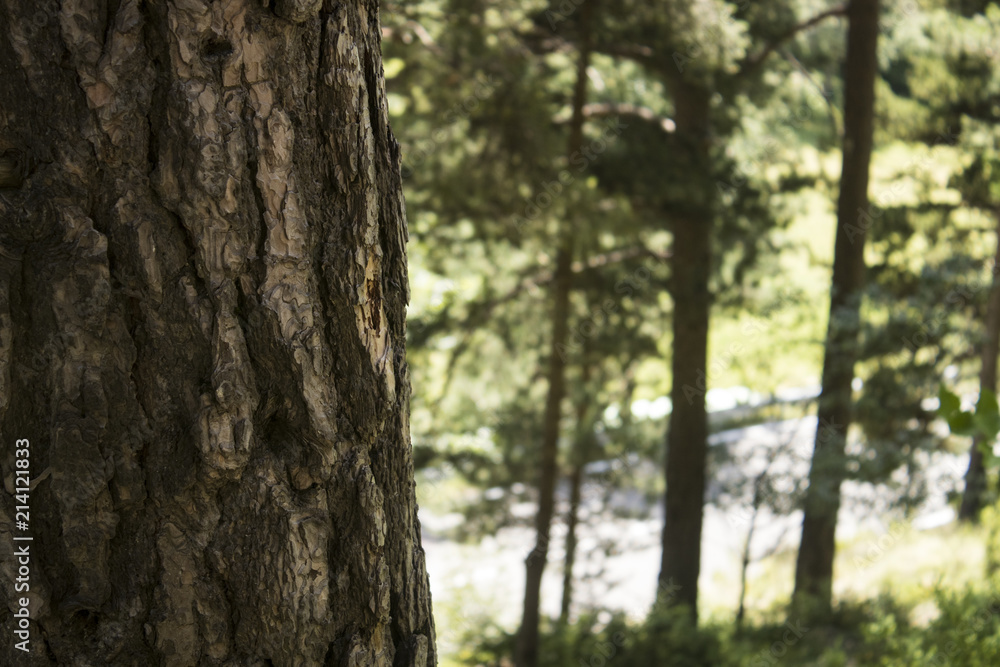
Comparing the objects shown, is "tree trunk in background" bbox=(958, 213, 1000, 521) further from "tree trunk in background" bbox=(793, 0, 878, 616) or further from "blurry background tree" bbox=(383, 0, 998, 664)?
"tree trunk in background" bbox=(793, 0, 878, 616)

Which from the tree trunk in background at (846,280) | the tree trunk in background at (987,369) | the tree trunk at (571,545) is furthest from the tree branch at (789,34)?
the tree trunk at (571,545)

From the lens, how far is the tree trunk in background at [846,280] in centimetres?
877

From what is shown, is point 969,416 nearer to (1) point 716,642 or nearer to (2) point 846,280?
(1) point 716,642

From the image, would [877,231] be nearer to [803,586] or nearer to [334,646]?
[803,586]

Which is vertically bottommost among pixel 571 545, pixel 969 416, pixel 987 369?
pixel 969 416

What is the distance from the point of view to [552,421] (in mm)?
7977

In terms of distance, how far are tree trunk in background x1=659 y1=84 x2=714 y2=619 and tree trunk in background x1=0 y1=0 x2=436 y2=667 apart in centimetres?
851

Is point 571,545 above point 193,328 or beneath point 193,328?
above

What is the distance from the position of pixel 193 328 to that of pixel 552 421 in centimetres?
693

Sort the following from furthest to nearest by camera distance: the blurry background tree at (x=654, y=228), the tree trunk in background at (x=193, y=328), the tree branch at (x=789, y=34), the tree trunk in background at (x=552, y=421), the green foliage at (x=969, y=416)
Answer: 1. the tree branch at (x=789, y=34)
2. the tree trunk in background at (x=552, y=421)
3. the blurry background tree at (x=654, y=228)
4. the green foliage at (x=969, y=416)
5. the tree trunk in background at (x=193, y=328)

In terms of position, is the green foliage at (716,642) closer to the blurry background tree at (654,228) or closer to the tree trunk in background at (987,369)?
the blurry background tree at (654,228)

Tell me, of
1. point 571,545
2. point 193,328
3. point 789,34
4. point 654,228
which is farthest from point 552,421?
point 193,328

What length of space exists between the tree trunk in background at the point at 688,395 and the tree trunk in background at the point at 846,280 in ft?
4.37

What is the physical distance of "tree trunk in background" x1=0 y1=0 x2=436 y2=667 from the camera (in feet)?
3.69
